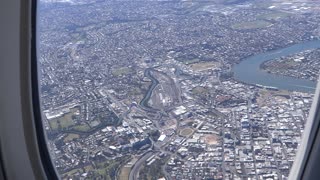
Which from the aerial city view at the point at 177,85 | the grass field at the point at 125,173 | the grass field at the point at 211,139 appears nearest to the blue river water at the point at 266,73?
the aerial city view at the point at 177,85

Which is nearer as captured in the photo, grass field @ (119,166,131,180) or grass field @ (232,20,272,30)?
grass field @ (119,166,131,180)

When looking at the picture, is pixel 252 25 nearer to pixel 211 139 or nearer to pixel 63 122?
pixel 211 139

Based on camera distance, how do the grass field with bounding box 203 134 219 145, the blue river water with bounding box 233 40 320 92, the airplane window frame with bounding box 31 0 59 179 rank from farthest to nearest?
1. the blue river water with bounding box 233 40 320 92
2. the grass field with bounding box 203 134 219 145
3. the airplane window frame with bounding box 31 0 59 179

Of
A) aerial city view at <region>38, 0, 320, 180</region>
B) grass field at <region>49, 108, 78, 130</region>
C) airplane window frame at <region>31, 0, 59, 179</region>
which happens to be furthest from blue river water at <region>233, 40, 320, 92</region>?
airplane window frame at <region>31, 0, 59, 179</region>

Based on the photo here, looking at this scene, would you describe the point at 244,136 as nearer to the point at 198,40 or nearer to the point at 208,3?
the point at 198,40

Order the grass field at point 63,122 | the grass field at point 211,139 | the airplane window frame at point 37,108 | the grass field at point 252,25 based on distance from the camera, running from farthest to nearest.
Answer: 1. the grass field at point 252,25
2. the grass field at point 211,139
3. the grass field at point 63,122
4. the airplane window frame at point 37,108

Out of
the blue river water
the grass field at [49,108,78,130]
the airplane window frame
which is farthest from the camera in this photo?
the blue river water

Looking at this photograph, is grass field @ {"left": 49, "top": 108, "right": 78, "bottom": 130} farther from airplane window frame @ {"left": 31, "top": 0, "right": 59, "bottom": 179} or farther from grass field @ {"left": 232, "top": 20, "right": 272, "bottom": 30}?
grass field @ {"left": 232, "top": 20, "right": 272, "bottom": 30}

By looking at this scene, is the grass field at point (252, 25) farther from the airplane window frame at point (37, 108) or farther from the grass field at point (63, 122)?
the airplane window frame at point (37, 108)
